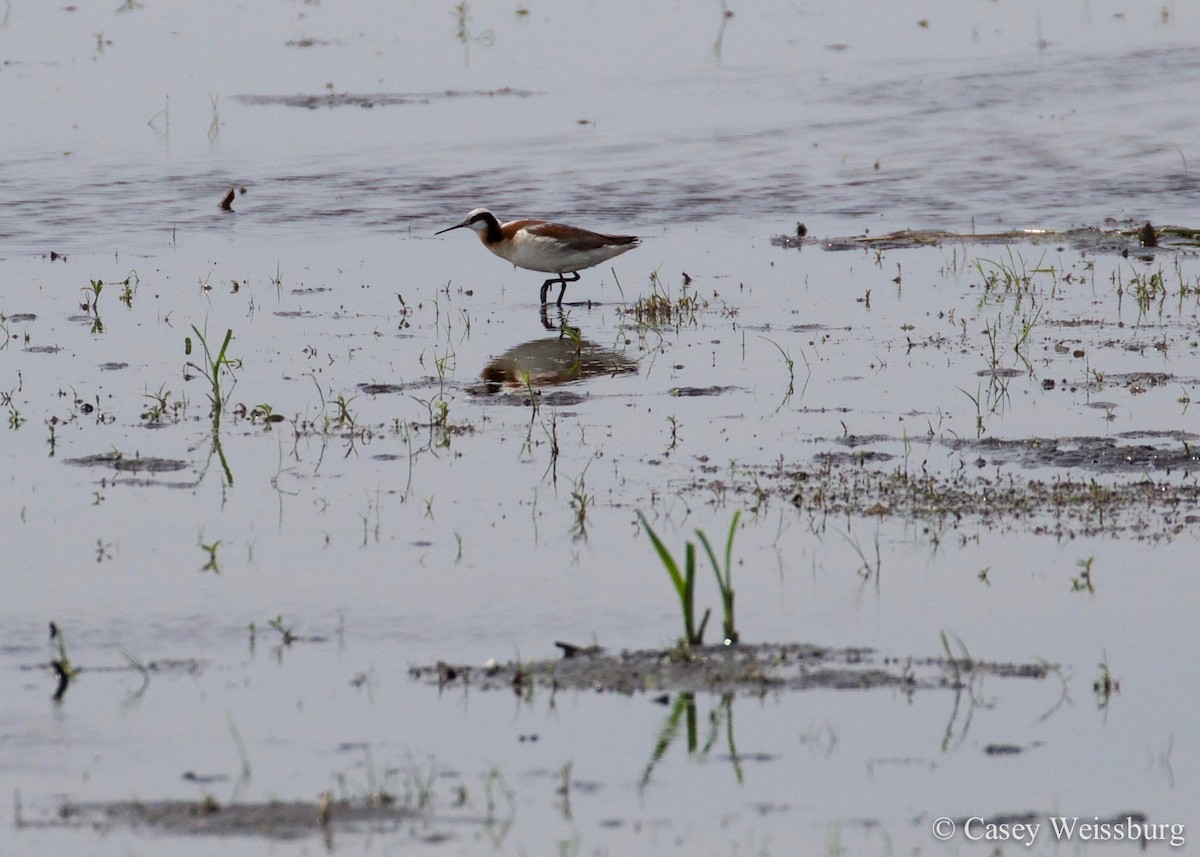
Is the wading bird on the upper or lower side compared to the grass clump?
upper

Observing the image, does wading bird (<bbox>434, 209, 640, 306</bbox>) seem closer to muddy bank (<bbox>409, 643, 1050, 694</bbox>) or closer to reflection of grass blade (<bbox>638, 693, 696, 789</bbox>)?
muddy bank (<bbox>409, 643, 1050, 694</bbox>)

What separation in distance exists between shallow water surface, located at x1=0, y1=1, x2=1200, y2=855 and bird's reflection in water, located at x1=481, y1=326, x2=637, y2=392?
0.17 feet

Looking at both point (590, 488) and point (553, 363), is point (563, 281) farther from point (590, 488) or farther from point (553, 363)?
point (590, 488)

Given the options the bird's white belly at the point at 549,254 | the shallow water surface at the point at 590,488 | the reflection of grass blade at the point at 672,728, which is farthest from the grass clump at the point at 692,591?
the bird's white belly at the point at 549,254

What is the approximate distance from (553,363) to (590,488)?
10.5ft

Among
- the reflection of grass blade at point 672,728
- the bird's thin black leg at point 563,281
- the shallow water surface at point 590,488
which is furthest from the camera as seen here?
the bird's thin black leg at point 563,281

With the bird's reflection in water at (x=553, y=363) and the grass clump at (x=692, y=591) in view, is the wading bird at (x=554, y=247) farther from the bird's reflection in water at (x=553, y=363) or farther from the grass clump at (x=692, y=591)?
the grass clump at (x=692, y=591)

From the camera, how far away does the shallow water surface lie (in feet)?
20.1

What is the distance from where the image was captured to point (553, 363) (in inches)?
493

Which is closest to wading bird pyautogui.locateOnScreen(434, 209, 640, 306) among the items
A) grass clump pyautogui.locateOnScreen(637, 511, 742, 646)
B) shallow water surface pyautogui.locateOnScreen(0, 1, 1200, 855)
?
shallow water surface pyautogui.locateOnScreen(0, 1, 1200, 855)

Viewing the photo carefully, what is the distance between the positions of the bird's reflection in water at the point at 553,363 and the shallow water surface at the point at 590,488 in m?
0.05

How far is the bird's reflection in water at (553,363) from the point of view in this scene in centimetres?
1203

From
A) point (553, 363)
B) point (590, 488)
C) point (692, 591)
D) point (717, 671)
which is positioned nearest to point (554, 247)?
point (553, 363)

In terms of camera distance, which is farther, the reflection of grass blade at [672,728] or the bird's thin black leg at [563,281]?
the bird's thin black leg at [563,281]
